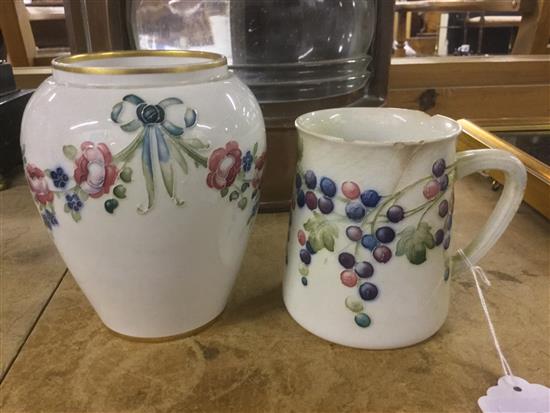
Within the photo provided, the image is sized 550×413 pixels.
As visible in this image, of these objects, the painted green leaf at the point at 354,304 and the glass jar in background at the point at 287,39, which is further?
the glass jar in background at the point at 287,39

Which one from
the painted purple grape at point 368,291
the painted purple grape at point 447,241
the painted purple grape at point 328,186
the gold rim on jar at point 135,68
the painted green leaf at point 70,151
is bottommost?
the painted purple grape at point 368,291

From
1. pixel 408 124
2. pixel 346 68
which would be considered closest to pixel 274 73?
pixel 346 68

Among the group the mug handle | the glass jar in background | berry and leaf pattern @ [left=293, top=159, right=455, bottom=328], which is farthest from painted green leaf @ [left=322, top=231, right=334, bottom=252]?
the glass jar in background

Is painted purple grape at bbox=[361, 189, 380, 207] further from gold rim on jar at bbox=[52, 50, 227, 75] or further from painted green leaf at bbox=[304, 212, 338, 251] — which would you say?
gold rim on jar at bbox=[52, 50, 227, 75]

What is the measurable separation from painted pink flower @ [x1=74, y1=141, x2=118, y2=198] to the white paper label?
270 millimetres

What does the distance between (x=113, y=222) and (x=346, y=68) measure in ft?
1.19

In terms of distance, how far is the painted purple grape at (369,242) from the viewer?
1.18 ft

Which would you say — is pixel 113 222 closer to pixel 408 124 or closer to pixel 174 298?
pixel 174 298

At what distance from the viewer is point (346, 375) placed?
0.37 m

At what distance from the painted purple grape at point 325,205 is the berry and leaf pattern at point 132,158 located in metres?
0.07

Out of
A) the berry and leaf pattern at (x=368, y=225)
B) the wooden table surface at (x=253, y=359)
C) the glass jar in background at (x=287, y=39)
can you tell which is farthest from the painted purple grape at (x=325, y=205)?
the glass jar in background at (x=287, y=39)

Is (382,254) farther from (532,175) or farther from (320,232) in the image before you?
(532,175)

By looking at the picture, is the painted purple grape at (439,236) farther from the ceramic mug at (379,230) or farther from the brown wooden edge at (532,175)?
the brown wooden edge at (532,175)

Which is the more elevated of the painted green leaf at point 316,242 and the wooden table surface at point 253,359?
the painted green leaf at point 316,242
